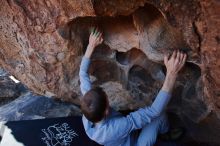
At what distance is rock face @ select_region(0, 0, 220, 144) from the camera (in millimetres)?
2053

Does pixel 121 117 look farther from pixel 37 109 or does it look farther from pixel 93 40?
pixel 37 109

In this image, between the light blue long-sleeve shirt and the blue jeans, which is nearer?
the light blue long-sleeve shirt

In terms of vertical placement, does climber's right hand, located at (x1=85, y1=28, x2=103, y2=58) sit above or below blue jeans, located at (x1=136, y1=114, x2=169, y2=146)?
above

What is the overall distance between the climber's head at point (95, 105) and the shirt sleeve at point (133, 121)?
0.13 metres

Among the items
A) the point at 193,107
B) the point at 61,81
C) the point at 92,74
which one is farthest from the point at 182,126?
the point at 61,81

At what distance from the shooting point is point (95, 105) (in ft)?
7.16

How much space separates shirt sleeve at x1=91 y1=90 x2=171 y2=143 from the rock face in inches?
9.8

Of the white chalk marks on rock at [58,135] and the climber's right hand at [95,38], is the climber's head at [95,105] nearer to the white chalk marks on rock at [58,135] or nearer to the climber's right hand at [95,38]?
the climber's right hand at [95,38]

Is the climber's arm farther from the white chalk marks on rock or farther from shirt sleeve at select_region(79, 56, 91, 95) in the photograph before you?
the white chalk marks on rock

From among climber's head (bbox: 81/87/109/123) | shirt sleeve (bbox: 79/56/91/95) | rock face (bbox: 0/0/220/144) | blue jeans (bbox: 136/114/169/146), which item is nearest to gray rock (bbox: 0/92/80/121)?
rock face (bbox: 0/0/220/144)

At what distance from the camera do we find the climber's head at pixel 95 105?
2186 millimetres

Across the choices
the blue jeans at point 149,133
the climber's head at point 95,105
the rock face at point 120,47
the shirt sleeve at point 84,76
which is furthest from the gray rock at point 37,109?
the climber's head at point 95,105

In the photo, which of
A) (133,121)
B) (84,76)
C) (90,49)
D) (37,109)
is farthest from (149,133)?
(37,109)

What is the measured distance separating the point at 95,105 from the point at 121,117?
0.27 metres
